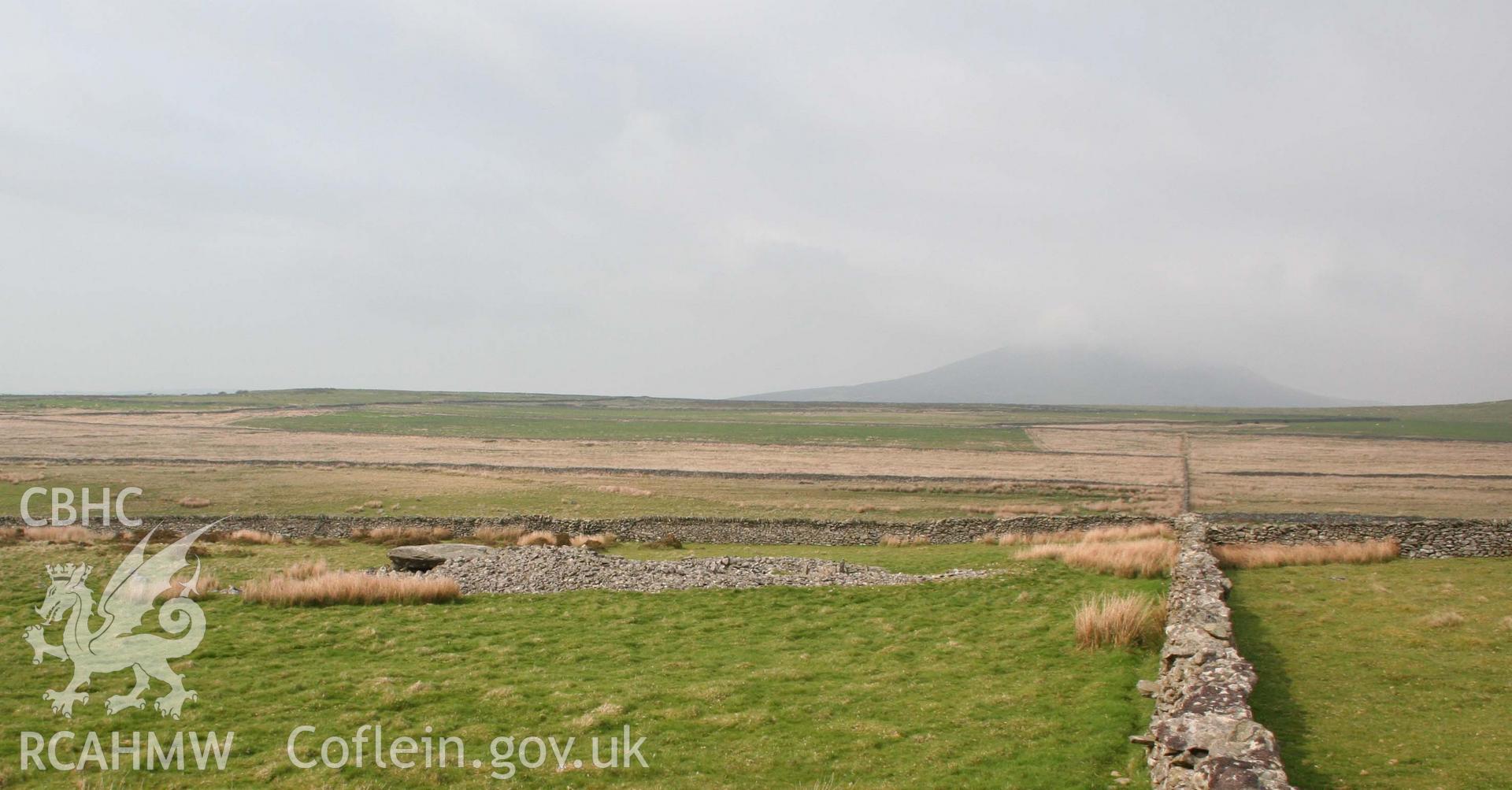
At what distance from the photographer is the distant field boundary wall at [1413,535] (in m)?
23.1

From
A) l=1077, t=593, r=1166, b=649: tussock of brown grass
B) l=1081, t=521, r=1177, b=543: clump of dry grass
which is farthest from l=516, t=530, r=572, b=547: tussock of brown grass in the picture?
l=1077, t=593, r=1166, b=649: tussock of brown grass

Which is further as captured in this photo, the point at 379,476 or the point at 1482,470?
the point at 1482,470

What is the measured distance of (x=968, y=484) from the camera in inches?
2328

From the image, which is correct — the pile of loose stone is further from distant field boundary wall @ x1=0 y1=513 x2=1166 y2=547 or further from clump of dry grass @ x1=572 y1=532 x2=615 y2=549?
distant field boundary wall @ x1=0 y1=513 x2=1166 y2=547

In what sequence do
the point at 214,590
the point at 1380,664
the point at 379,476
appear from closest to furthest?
the point at 1380,664 → the point at 214,590 → the point at 379,476

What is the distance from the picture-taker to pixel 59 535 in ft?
89.6

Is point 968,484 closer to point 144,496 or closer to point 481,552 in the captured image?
point 481,552

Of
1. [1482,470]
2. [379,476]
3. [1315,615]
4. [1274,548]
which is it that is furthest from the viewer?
[1482,470]

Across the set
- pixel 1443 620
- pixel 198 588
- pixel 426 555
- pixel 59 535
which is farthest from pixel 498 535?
pixel 1443 620

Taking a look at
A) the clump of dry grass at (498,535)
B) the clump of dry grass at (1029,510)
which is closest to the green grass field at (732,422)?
the clump of dry grass at (1029,510)

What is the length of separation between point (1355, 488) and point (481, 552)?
59326 millimetres

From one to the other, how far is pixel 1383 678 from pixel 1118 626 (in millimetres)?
3519

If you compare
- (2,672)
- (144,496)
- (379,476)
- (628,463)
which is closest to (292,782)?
(2,672)

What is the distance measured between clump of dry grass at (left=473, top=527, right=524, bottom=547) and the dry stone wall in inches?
957
